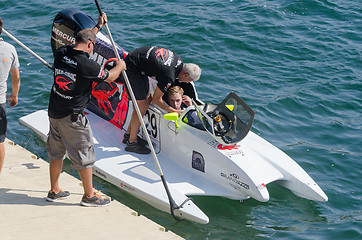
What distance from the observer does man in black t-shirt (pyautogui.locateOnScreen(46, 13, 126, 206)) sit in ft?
18.9

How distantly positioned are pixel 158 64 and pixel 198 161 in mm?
1438

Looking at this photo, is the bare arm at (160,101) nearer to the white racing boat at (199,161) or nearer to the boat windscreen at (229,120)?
the white racing boat at (199,161)

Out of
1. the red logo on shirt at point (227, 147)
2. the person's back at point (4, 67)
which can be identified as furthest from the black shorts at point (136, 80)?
the person's back at point (4, 67)

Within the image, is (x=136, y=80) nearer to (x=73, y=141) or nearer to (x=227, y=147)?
(x=227, y=147)

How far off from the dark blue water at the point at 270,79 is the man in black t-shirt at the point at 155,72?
1.35 metres

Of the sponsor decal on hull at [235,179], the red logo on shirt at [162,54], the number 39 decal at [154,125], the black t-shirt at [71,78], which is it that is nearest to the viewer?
the black t-shirt at [71,78]

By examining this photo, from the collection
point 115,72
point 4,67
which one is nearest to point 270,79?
point 115,72

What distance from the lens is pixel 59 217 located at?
19.9 ft

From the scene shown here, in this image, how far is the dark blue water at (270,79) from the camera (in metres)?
7.39

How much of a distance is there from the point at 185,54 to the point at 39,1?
4.93m

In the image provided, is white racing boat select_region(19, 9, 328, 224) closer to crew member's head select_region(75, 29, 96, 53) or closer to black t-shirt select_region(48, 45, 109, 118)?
black t-shirt select_region(48, 45, 109, 118)

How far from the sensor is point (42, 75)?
11336mm

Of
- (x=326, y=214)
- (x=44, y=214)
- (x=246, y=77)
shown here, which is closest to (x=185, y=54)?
(x=246, y=77)

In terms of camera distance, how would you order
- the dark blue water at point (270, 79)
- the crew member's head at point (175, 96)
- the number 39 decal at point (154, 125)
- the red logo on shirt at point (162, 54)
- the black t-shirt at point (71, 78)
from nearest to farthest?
the black t-shirt at point (71, 78) < the dark blue water at point (270, 79) < the red logo on shirt at point (162, 54) < the crew member's head at point (175, 96) < the number 39 decal at point (154, 125)
